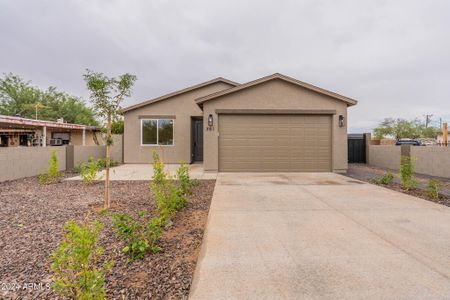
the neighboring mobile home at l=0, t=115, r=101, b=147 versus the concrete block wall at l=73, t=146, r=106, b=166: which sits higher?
the neighboring mobile home at l=0, t=115, r=101, b=147

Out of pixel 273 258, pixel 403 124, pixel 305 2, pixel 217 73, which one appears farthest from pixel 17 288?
pixel 403 124

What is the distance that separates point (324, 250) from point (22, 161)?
A: 10.3 metres

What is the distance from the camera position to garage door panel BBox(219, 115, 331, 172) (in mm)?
10023

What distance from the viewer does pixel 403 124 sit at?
3962 cm

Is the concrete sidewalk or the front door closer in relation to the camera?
the concrete sidewalk

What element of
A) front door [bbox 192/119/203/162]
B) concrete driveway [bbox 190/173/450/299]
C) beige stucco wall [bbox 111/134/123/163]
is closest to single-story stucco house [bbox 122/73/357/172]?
front door [bbox 192/119/203/162]

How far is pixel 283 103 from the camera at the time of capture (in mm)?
10000

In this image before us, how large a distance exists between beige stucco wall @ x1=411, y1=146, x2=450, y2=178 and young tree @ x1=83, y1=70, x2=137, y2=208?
992 centimetres

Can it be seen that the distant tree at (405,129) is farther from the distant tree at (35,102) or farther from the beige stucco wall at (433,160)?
the distant tree at (35,102)

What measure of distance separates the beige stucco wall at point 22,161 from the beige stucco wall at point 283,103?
21.7 ft

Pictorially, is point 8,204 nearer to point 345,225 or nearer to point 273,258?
point 273,258

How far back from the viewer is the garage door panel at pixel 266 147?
1002 cm

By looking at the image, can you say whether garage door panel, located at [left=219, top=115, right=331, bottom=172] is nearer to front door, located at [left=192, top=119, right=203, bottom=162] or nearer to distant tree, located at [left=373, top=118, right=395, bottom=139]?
front door, located at [left=192, top=119, right=203, bottom=162]

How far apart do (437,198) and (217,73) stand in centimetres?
1533
